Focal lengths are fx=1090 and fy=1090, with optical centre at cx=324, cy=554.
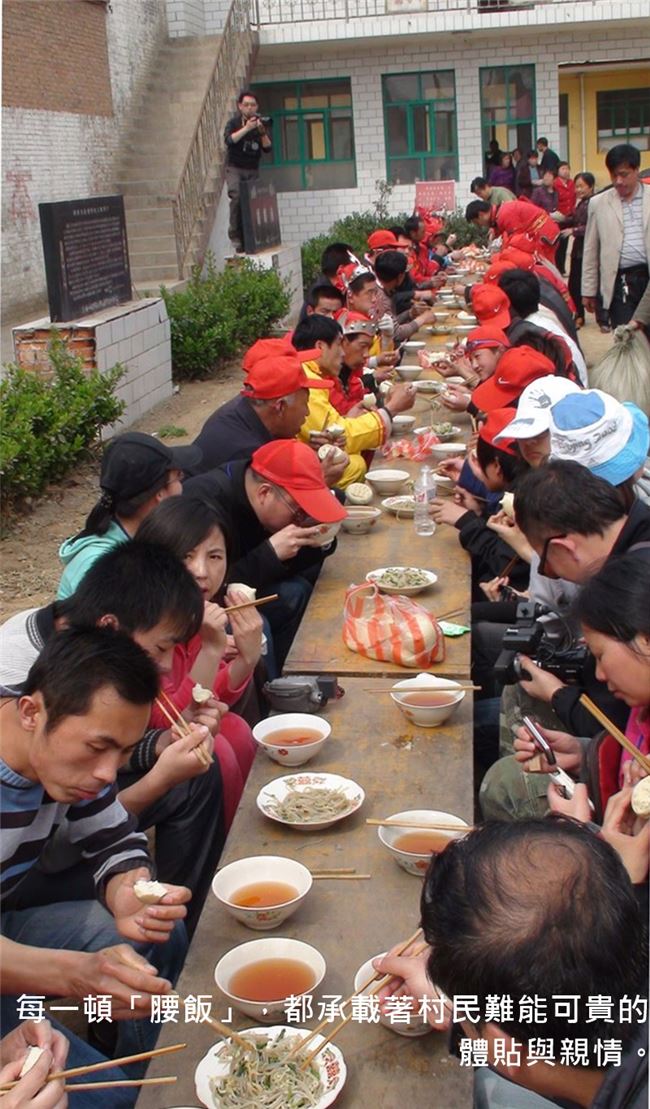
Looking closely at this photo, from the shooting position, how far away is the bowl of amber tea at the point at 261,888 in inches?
87.7

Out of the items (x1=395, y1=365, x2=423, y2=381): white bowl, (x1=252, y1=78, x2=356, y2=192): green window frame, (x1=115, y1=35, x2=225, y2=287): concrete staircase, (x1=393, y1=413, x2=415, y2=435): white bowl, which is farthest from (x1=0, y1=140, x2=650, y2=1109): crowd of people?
(x1=252, y1=78, x2=356, y2=192): green window frame

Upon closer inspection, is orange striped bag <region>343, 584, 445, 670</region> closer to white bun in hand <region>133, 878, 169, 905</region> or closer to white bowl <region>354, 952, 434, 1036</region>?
white bun in hand <region>133, 878, 169, 905</region>

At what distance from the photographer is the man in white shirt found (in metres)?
8.16

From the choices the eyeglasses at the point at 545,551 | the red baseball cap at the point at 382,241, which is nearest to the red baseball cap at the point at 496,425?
the eyeglasses at the point at 545,551

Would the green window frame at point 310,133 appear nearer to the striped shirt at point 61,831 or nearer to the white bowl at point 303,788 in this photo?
the white bowl at point 303,788

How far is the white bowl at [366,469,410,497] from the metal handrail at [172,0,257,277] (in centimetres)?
1102

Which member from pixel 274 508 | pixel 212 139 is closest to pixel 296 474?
pixel 274 508

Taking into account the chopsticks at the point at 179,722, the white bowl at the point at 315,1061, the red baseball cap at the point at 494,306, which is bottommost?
the white bowl at the point at 315,1061

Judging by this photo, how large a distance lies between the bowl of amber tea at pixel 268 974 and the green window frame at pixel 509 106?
834 inches

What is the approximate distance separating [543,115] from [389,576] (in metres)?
19.8

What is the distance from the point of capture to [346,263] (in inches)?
346

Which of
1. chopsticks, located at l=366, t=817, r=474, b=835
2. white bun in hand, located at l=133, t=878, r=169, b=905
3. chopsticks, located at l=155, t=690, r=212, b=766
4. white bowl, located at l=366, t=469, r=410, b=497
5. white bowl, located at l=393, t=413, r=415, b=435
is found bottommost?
white bun in hand, located at l=133, t=878, r=169, b=905

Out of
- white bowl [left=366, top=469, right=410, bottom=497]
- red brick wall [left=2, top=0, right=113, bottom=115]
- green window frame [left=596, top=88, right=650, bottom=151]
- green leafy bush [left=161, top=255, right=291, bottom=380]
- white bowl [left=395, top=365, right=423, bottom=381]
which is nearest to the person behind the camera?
white bowl [left=366, top=469, right=410, bottom=497]

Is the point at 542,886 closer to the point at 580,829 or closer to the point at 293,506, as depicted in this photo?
the point at 580,829
